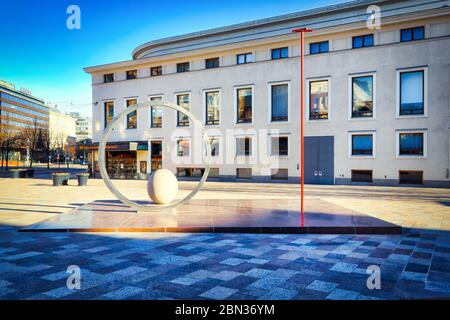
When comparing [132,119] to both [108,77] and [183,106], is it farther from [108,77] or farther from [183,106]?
[183,106]

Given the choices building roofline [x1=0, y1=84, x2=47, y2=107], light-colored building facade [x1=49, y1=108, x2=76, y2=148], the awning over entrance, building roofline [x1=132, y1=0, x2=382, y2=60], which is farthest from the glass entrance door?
light-colored building facade [x1=49, y1=108, x2=76, y2=148]

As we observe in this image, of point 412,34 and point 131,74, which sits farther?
point 131,74

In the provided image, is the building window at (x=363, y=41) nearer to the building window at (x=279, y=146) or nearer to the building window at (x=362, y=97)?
the building window at (x=362, y=97)

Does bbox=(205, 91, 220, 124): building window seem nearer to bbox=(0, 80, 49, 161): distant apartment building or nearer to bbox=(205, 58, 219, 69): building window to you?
bbox=(205, 58, 219, 69): building window

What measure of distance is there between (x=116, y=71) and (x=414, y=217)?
3776 centimetres

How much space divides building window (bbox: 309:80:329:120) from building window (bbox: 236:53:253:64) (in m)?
6.90

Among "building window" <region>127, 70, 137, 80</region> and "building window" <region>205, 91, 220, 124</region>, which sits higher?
"building window" <region>127, 70, 137, 80</region>

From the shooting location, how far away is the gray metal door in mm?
30719

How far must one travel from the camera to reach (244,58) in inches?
1367

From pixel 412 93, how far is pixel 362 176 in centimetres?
801

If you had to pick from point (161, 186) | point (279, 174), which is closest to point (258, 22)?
point (279, 174)

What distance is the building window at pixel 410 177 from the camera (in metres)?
27.8

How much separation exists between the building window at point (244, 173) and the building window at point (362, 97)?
36.9 feet

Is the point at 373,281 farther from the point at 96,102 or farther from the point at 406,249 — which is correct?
the point at 96,102
